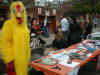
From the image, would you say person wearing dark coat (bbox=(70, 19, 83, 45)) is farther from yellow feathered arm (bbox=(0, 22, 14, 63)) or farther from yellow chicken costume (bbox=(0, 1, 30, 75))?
yellow feathered arm (bbox=(0, 22, 14, 63))

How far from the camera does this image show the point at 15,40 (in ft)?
7.13

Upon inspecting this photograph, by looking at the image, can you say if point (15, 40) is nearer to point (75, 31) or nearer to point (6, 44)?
point (6, 44)

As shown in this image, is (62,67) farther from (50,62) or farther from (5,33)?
(5,33)

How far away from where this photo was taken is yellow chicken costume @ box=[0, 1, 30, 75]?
214 centimetres

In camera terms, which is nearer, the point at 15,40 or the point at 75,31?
the point at 15,40

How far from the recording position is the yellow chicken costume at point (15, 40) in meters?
2.14

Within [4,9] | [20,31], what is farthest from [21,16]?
[4,9]

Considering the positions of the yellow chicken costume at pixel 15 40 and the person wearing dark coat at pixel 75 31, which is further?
the person wearing dark coat at pixel 75 31

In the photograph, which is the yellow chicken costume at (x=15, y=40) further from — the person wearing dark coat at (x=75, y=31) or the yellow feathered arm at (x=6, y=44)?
the person wearing dark coat at (x=75, y=31)

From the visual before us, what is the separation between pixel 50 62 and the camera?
271 cm

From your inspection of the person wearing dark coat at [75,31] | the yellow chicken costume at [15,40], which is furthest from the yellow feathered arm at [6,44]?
the person wearing dark coat at [75,31]

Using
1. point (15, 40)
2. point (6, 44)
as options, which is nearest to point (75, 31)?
point (15, 40)

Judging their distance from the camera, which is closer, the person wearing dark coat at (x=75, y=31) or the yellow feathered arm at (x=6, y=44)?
the yellow feathered arm at (x=6, y=44)

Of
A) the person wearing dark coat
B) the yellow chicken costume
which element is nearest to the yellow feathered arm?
the yellow chicken costume
